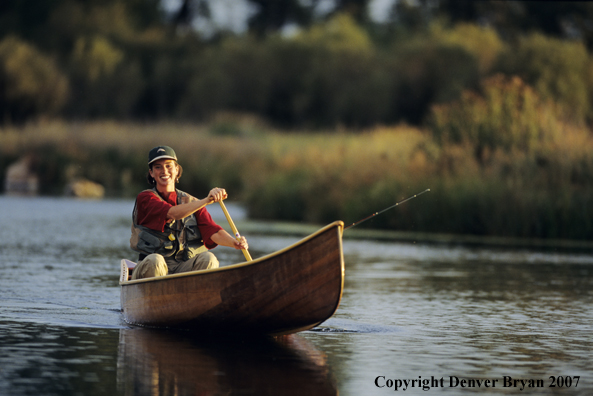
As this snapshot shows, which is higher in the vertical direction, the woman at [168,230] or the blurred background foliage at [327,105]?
the blurred background foliage at [327,105]

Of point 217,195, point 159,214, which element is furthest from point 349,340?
point 159,214

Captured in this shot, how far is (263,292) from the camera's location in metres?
8.80

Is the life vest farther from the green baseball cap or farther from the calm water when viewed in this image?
the calm water

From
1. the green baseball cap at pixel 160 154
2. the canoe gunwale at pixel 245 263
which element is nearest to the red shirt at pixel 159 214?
the green baseball cap at pixel 160 154

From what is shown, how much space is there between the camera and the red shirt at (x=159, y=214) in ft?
31.4

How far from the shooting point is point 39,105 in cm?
4944

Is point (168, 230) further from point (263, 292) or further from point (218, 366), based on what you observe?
point (218, 366)

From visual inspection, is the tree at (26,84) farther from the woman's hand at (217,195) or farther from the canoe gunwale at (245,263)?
the woman's hand at (217,195)

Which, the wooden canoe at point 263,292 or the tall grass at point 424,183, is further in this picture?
the tall grass at point 424,183

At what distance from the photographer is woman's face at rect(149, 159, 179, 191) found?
32.1 feet

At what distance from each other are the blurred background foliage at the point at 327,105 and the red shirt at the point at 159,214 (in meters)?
12.4

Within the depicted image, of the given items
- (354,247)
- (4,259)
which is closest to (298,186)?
(354,247)

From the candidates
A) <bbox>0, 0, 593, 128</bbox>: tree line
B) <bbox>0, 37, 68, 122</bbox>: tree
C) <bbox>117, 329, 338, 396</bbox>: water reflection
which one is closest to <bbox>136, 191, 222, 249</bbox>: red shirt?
<bbox>117, 329, 338, 396</bbox>: water reflection

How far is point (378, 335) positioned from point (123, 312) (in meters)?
2.33
